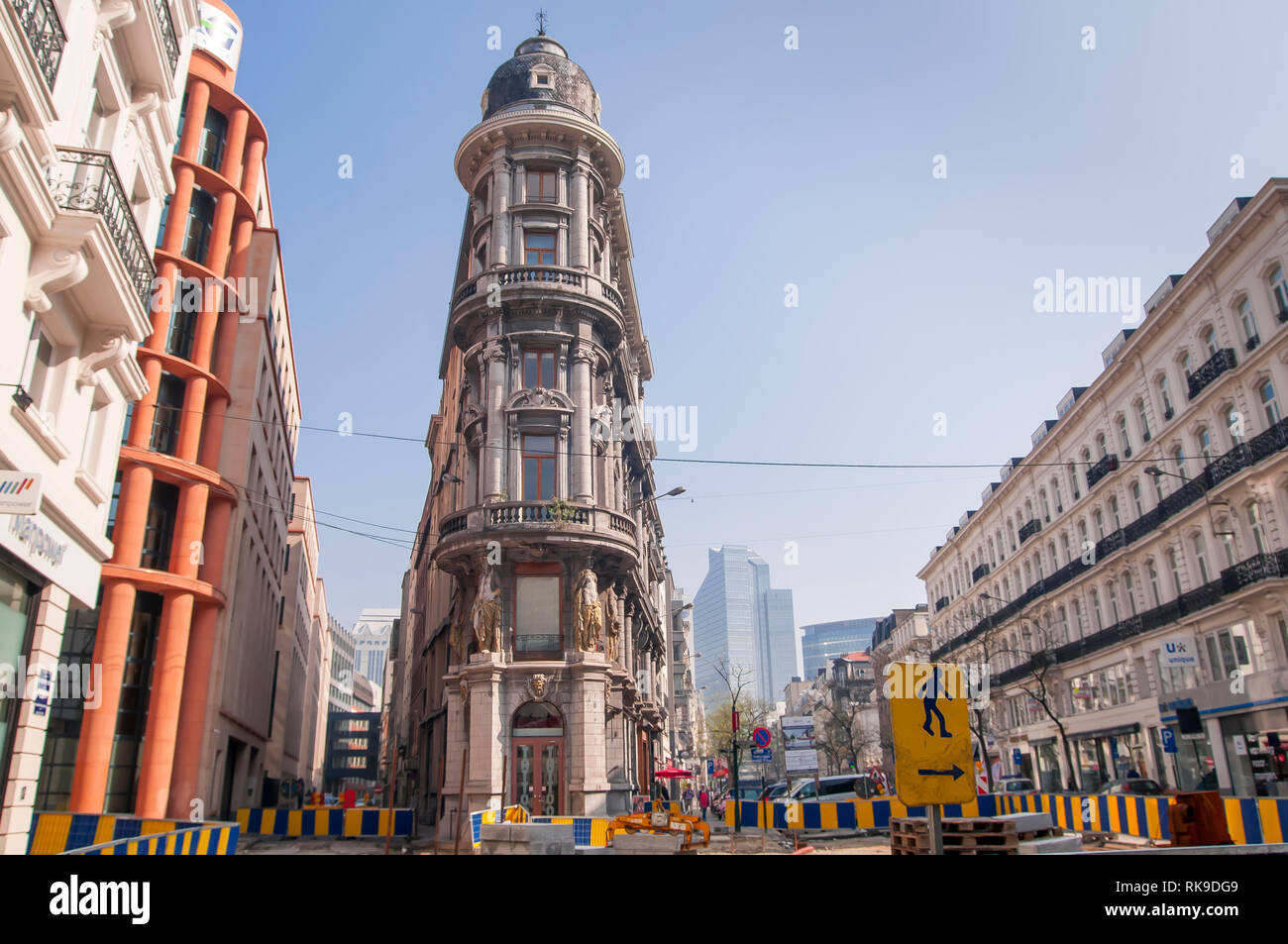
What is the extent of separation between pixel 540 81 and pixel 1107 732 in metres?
43.3

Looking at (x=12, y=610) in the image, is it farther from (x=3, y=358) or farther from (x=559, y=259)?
(x=559, y=259)

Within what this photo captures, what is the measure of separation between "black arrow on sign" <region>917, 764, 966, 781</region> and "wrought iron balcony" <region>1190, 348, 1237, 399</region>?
3586 cm

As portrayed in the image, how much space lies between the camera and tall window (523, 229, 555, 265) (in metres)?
35.4

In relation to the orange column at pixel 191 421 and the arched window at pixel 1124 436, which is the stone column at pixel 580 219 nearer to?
the orange column at pixel 191 421

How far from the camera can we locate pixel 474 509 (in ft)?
102

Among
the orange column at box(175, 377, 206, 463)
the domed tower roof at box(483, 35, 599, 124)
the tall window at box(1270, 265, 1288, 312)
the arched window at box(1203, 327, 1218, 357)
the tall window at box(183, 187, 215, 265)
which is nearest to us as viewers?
the orange column at box(175, 377, 206, 463)

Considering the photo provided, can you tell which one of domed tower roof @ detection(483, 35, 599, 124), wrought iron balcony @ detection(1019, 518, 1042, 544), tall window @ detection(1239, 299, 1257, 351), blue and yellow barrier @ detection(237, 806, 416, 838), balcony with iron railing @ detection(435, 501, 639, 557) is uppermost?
domed tower roof @ detection(483, 35, 599, 124)

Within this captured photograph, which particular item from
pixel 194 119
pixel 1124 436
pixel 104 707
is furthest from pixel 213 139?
pixel 1124 436

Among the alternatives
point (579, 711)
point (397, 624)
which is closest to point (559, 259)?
point (579, 711)

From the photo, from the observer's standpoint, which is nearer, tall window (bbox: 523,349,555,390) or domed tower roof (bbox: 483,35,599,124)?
tall window (bbox: 523,349,555,390)

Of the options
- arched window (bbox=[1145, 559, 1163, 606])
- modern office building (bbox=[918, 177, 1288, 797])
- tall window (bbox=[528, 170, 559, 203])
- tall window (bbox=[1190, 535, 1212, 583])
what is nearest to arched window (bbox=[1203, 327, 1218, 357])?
modern office building (bbox=[918, 177, 1288, 797])

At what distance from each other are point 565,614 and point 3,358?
20857 millimetres

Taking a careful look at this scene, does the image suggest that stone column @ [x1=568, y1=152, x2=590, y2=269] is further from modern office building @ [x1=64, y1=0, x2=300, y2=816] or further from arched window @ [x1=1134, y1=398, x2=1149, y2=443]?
arched window @ [x1=1134, y1=398, x2=1149, y2=443]

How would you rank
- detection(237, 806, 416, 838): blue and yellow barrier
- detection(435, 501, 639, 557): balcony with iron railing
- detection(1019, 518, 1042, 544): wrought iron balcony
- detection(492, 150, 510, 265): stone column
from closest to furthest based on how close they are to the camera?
1. detection(237, 806, 416, 838): blue and yellow barrier
2. detection(435, 501, 639, 557): balcony with iron railing
3. detection(492, 150, 510, 265): stone column
4. detection(1019, 518, 1042, 544): wrought iron balcony
